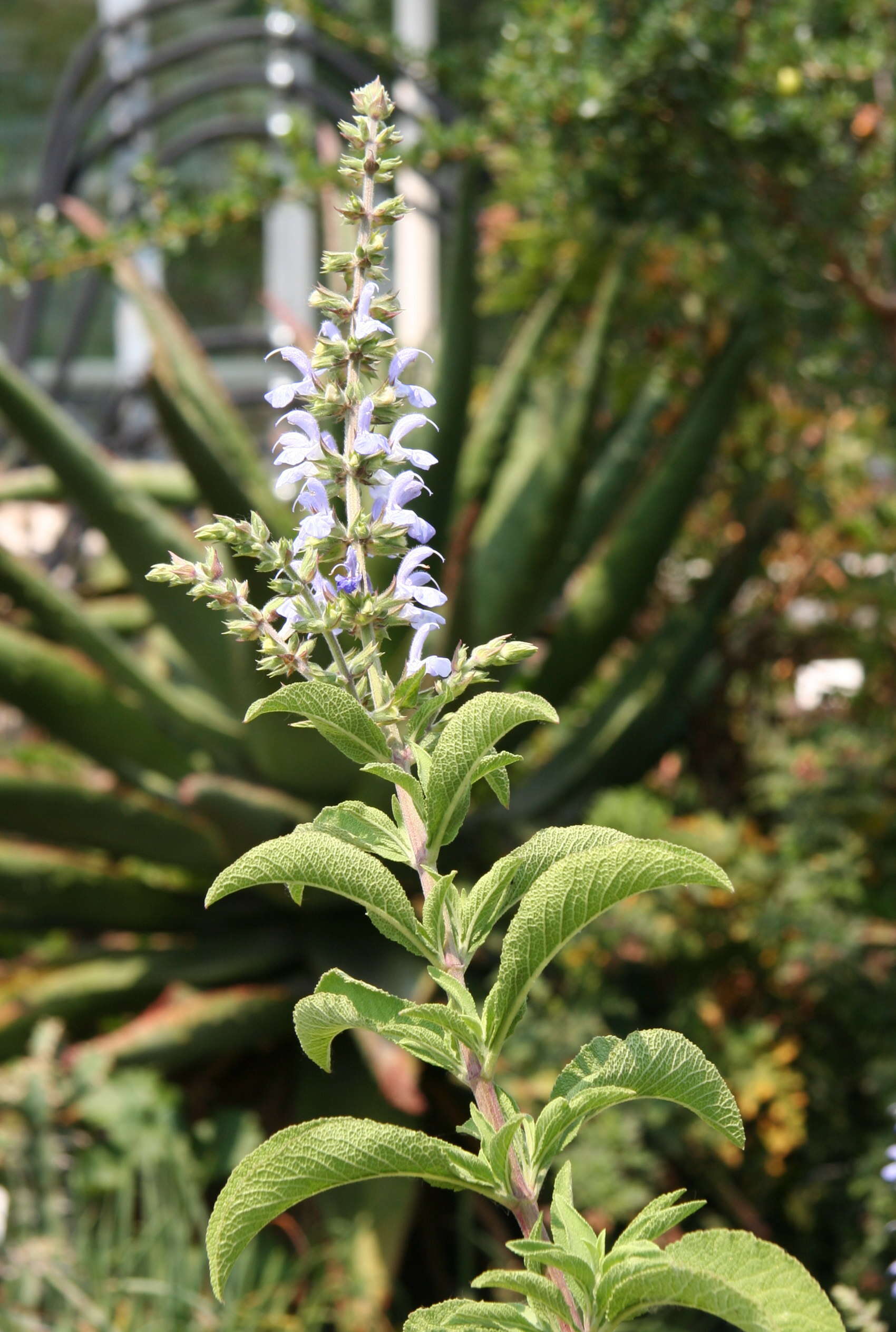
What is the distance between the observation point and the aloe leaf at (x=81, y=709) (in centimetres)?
217

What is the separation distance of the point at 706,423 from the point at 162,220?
3.60 feet

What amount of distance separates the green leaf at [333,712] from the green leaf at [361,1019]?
0.12 m

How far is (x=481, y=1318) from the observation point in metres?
0.65

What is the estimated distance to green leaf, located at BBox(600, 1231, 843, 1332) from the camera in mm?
586

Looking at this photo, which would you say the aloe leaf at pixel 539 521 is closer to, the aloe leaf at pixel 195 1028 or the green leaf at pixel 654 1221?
the aloe leaf at pixel 195 1028

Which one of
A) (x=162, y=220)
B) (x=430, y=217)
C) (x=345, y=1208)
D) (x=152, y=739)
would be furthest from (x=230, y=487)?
(x=430, y=217)

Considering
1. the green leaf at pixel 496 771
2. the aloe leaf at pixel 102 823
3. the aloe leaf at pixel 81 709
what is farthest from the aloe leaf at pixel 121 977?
the green leaf at pixel 496 771

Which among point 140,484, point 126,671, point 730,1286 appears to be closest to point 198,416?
point 126,671

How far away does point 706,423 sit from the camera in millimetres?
2350

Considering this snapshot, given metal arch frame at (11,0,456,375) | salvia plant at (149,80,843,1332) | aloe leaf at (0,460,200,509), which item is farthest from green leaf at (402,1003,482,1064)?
metal arch frame at (11,0,456,375)

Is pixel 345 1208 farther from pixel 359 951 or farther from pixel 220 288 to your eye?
pixel 220 288

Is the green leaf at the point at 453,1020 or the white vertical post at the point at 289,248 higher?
the white vertical post at the point at 289,248

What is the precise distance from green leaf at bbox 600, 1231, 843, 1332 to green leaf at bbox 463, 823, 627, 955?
183 mm

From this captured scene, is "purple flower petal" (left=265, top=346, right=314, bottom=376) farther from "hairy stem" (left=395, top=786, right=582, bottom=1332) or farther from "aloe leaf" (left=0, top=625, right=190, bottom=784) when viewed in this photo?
"aloe leaf" (left=0, top=625, right=190, bottom=784)
